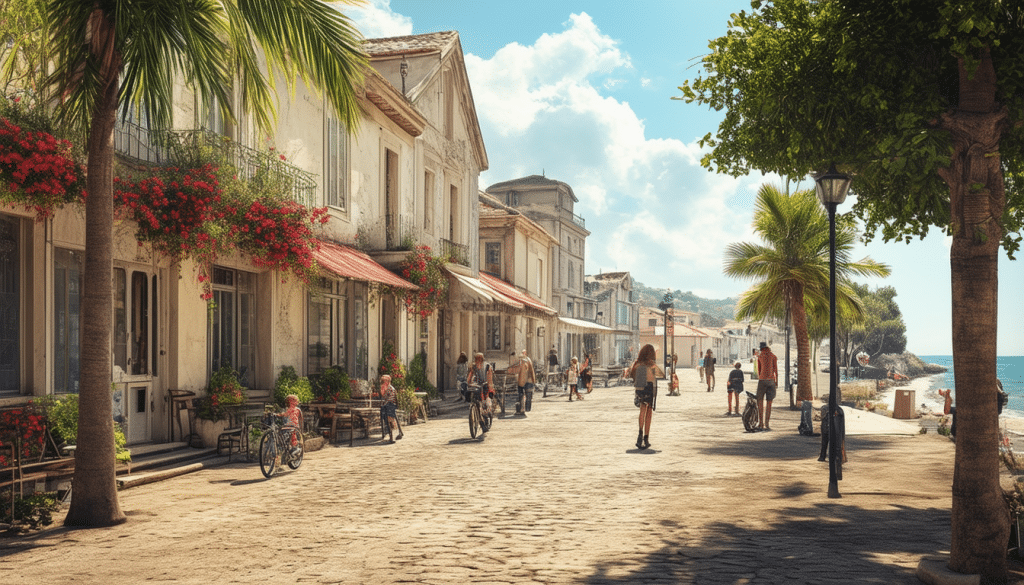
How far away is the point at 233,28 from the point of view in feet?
23.1

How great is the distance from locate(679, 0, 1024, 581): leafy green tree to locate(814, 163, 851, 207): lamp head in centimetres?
201

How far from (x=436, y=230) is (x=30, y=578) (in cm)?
1922

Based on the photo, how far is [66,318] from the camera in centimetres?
1039

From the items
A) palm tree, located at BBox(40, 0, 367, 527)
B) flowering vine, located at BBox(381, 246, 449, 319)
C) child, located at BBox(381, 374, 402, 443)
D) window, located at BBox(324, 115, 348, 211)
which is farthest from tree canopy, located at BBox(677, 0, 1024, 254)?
flowering vine, located at BBox(381, 246, 449, 319)

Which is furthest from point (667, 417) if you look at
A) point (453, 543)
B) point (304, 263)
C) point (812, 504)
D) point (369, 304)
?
point (453, 543)

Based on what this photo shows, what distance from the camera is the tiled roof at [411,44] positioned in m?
24.0

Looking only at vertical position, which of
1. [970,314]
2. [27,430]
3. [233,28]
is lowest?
[27,430]

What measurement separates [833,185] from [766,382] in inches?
361

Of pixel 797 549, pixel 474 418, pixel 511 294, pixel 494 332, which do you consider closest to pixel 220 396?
pixel 474 418

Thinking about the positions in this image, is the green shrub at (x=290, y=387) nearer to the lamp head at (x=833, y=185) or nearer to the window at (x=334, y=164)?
the window at (x=334, y=164)

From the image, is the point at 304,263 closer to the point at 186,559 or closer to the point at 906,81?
the point at 186,559

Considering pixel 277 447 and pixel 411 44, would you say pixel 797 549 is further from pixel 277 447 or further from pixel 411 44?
pixel 411 44

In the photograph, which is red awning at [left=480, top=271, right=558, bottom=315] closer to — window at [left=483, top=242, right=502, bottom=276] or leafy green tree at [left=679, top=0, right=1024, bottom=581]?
window at [left=483, top=242, right=502, bottom=276]

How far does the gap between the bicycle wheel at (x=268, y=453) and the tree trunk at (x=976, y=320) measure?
7.84 m
